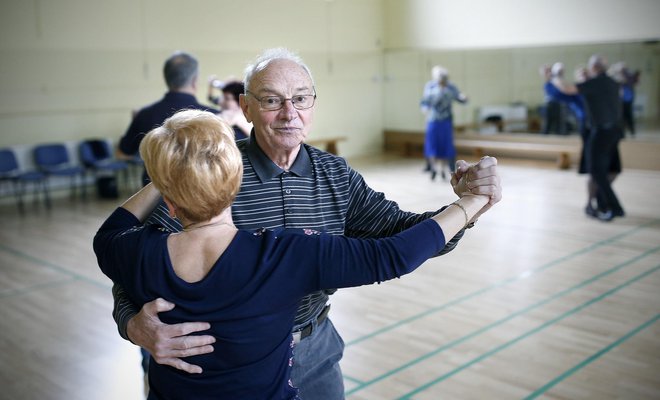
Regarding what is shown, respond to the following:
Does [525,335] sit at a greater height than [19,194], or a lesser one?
lesser

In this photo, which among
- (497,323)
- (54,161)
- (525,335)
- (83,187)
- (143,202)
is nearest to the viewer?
(143,202)

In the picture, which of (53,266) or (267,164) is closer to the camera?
(267,164)

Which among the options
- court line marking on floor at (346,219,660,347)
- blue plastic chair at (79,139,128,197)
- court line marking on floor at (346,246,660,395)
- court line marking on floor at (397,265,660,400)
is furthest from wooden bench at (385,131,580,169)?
court line marking on floor at (397,265,660,400)

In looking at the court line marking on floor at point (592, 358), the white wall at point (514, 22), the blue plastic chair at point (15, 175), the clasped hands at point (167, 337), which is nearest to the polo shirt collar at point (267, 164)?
the clasped hands at point (167, 337)

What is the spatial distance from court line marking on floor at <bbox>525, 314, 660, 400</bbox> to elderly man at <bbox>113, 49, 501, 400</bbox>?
→ 1969mm

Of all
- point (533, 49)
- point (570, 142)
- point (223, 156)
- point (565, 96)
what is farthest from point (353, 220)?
point (533, 49)

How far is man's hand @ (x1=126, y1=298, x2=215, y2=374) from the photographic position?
1.42 meters

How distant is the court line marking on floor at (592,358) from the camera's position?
3.65m

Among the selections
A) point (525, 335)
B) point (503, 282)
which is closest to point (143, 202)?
point (525, 335)

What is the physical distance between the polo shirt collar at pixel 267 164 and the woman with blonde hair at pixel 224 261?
455 mm

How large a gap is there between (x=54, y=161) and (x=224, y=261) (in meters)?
9.50

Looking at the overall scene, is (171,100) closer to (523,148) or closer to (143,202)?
(143,202)

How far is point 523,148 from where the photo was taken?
12.7 m

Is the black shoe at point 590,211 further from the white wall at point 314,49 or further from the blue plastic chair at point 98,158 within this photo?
the blue plastic chair at point 98,158
